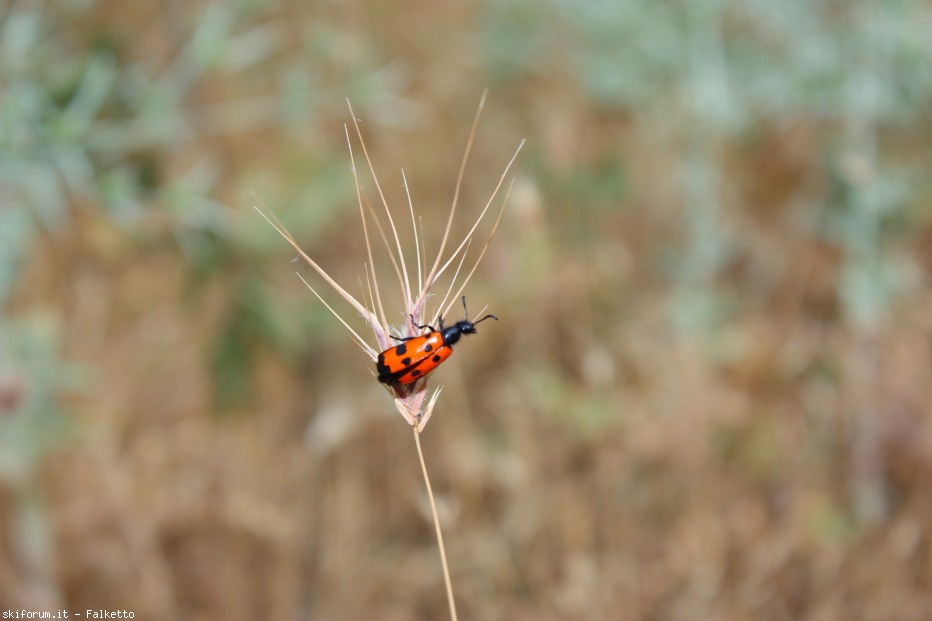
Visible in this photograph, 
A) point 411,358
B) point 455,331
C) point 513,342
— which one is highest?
point 513,342

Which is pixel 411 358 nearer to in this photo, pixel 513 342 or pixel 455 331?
pixel 455 331

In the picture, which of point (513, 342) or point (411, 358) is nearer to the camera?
point (411, 358)

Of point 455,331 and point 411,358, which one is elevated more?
point 455,331

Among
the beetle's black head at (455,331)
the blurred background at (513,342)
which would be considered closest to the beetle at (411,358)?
the beetle's black head at (455,331)

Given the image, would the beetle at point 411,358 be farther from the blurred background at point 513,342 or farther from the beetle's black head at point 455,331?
the blurred background at point 513,342

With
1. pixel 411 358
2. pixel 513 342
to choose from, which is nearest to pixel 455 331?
pixel 411 358

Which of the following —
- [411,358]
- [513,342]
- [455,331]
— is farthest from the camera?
[513,342]

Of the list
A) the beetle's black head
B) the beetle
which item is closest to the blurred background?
the beetle's black head

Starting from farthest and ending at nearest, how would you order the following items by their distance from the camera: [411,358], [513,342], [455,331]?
[513,342] < [455,331] < [411,358]
